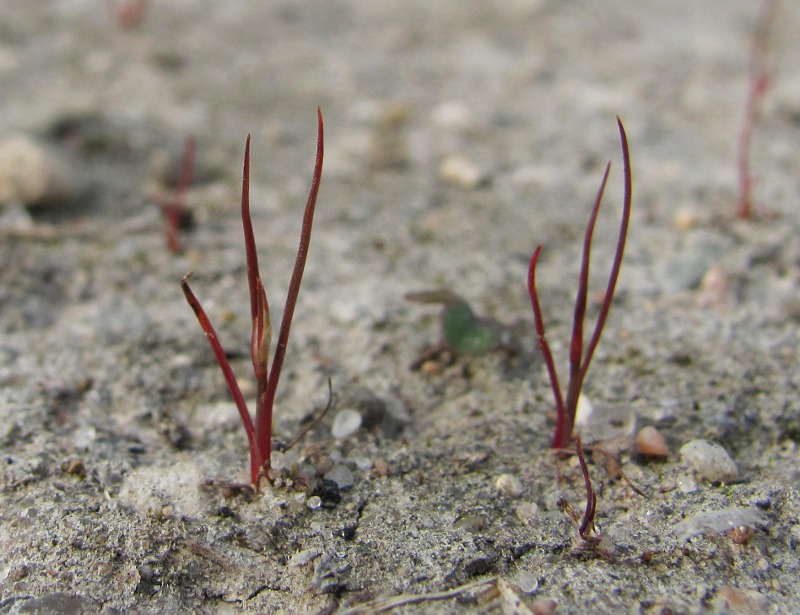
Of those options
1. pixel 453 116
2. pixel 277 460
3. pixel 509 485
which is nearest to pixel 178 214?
pixel 277 460

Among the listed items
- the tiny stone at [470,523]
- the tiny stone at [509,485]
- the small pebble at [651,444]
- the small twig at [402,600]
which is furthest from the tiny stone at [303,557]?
the small pebble at [651,444]

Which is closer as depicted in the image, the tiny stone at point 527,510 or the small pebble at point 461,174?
the tiny stone at point 527,510

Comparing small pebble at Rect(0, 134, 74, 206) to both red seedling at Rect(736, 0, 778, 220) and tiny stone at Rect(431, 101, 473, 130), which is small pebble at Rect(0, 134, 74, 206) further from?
red seedling at Rect(736, 0, 778, 220)

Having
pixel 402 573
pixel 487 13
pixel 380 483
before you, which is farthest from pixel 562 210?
pixel 487 13

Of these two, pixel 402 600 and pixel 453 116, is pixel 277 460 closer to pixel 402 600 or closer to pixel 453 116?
pixel 402 600

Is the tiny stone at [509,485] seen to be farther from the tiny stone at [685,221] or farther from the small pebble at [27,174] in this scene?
the small pebble at [27,174]
